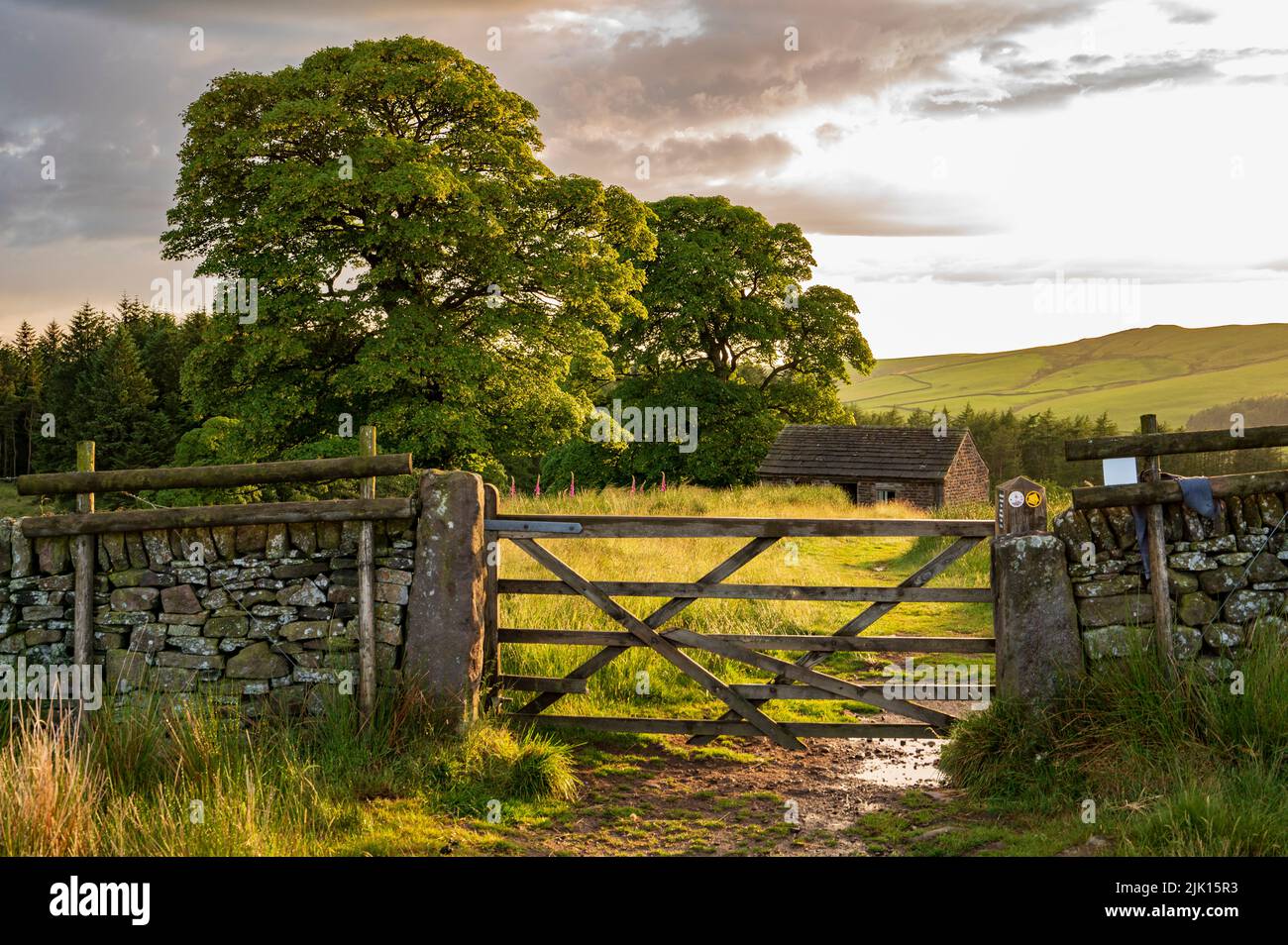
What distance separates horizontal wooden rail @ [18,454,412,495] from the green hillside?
75.1m

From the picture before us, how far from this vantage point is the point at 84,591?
6.56m

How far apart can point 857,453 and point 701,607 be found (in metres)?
24.9

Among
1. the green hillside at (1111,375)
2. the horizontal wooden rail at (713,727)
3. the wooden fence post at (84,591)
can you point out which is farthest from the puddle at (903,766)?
the green hillside at (1111,375)

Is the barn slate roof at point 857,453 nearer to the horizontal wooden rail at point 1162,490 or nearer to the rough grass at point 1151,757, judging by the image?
the horizontal wooden rail at point 1162,490

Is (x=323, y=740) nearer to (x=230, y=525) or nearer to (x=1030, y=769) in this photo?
(x=230, y=525)

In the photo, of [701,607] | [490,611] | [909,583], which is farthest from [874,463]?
[490,611]

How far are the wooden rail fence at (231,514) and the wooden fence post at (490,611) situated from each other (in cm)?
67

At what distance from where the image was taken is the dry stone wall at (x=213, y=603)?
6.58 m

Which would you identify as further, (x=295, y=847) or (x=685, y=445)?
(x=685, y=445)

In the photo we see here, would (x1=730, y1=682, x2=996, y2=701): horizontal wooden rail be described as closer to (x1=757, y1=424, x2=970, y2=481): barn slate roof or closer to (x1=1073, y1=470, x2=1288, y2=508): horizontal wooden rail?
(x1=1073, y1=470, x2=1288, y2=508): horizontal wooden rail

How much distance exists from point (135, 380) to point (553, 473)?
2409cm

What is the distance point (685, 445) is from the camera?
33.5 metres

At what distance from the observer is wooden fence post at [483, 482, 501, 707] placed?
7.01 metres

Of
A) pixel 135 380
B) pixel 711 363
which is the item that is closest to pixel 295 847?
pixel 711 363
